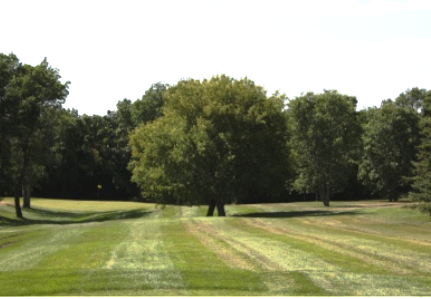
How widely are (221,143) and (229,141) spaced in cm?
74

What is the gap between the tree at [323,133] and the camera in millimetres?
61031

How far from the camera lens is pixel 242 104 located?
1668 inches

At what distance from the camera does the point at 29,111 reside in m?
47.1

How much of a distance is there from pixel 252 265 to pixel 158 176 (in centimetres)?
3077

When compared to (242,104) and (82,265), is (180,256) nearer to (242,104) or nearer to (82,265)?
(82,265)

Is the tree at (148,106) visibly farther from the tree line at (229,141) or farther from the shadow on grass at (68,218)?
the shadow on grass at (68,218)

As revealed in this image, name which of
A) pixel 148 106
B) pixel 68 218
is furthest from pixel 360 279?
pixel 148 106

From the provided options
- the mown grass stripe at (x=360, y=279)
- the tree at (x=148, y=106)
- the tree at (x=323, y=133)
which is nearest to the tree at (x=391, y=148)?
the tree at (x=323, y=133)

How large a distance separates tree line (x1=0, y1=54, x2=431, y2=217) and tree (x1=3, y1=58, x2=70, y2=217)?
0.32 feet

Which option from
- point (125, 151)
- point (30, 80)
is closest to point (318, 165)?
point (30, 80)

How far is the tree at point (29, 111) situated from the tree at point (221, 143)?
11.6 m

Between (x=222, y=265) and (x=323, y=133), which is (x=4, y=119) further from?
(x=222, y=265)

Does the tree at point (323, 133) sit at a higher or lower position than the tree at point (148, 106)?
lower

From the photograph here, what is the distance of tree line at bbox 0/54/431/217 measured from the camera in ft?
137
